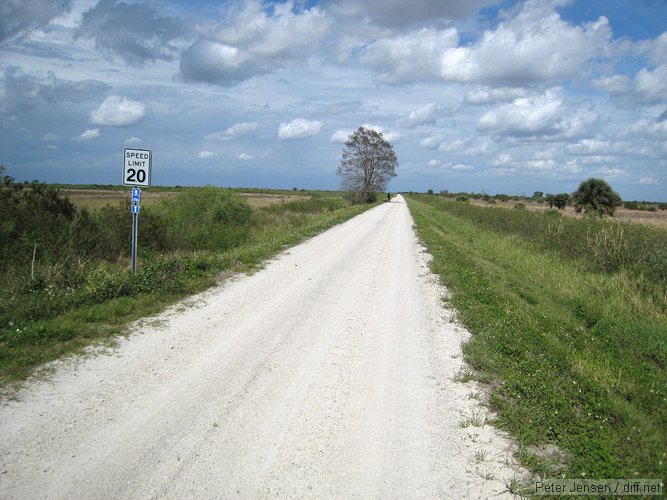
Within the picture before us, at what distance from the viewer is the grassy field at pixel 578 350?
387cm

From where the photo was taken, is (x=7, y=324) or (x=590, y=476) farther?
(x=7, y=324)

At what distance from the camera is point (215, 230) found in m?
19.7

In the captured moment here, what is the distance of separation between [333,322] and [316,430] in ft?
11.1

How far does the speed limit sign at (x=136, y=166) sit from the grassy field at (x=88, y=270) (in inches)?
77.9

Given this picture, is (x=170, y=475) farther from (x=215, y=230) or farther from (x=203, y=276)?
(x=215, y=230)

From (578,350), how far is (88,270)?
10.4m

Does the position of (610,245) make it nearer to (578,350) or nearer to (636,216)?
(578,350)

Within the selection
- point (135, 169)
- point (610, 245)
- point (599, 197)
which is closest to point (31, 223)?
point (135, 169)

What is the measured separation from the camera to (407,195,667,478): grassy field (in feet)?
12.7

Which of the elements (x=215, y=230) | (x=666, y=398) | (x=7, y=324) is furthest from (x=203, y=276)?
(x=215, y=230)

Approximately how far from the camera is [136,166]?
9.34m

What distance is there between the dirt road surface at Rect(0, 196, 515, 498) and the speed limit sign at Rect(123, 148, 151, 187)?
358cm

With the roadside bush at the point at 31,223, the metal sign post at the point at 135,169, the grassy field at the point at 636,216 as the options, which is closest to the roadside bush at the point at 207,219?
the roadside bush at the point at 31,223

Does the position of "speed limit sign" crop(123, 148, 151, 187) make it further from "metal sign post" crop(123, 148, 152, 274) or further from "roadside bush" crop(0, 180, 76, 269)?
"roadside bush" crop(0, 180, 76, 269)
